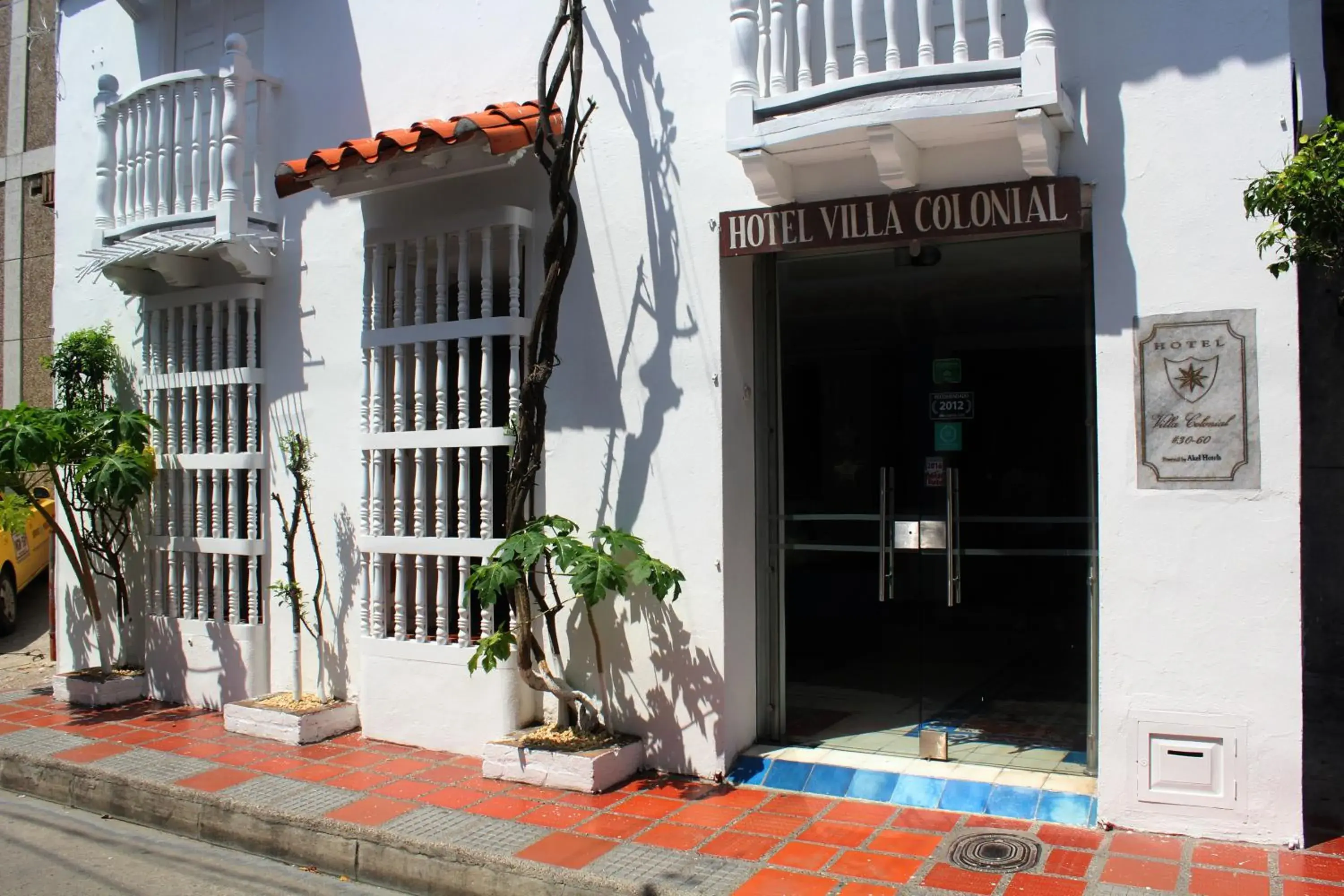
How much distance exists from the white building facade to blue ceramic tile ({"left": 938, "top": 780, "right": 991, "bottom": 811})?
0.10 ft

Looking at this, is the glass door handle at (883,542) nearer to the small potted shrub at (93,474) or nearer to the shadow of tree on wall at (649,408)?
the shadow of tree on wall at (649,408)

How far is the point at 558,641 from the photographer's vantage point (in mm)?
6754

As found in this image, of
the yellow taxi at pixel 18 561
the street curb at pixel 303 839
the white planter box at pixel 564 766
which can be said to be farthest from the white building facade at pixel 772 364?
the yellow taxi at pixel 18 561

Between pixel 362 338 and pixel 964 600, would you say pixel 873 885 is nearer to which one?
pixel 964 600

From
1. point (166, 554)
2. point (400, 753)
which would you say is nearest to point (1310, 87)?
point (400, 753)

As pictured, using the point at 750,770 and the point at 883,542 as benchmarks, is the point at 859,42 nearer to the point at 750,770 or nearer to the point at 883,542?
the point at 883,542

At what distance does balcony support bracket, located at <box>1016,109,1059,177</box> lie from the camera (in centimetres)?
507

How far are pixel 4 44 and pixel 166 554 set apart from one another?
7235 millimetres

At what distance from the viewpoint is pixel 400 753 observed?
695cm

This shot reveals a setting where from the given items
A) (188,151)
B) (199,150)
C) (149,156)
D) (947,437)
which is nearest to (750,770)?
(947,437)

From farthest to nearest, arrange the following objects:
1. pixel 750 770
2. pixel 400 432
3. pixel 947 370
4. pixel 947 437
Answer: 1. pixel 400 432
2. pixel 947 370
3. pixel 947 437
4. pixel 750 770

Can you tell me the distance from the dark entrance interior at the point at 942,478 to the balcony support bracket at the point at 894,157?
0.76 meters

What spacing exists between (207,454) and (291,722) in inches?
91.6

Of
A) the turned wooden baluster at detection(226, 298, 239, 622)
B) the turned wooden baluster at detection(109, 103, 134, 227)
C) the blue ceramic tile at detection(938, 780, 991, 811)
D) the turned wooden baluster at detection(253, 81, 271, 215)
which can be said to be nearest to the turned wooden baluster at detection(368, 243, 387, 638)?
the turned wooden baluster at detection(253, 81, 271, 215)
